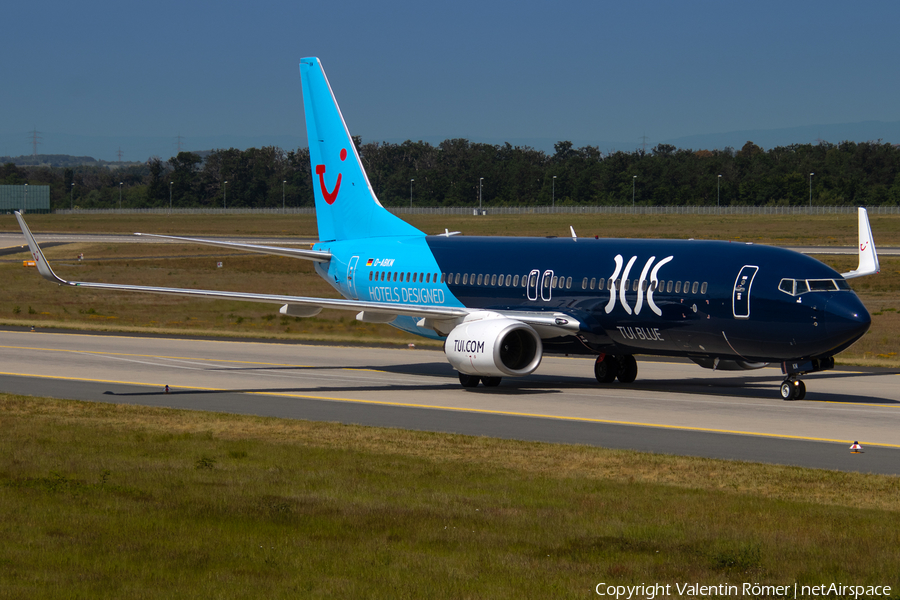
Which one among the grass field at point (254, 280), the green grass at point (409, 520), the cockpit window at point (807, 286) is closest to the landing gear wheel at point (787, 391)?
the cockpit window at point (807, 286)

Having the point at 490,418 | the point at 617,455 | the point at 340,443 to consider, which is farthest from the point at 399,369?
the point at 617,455

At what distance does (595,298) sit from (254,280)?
169 ft

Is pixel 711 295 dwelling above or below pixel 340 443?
above

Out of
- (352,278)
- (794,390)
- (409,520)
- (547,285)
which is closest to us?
(409,520)

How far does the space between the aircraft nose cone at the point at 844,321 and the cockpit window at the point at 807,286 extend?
24.7 inches

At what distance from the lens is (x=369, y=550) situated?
42.7 ft

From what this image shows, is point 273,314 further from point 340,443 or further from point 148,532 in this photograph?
point 148,532

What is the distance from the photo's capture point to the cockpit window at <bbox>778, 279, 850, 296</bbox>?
2718 cm

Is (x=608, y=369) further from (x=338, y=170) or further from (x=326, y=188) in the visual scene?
(x=326, y=188)

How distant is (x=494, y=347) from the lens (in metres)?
29.9

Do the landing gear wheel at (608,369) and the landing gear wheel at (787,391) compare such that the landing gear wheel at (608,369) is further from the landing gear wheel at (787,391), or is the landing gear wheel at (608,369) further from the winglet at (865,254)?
the winglet at (865,254)

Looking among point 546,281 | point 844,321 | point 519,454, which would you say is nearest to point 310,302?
point 546,281

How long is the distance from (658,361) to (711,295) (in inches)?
467

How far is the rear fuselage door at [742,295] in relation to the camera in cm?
2770
